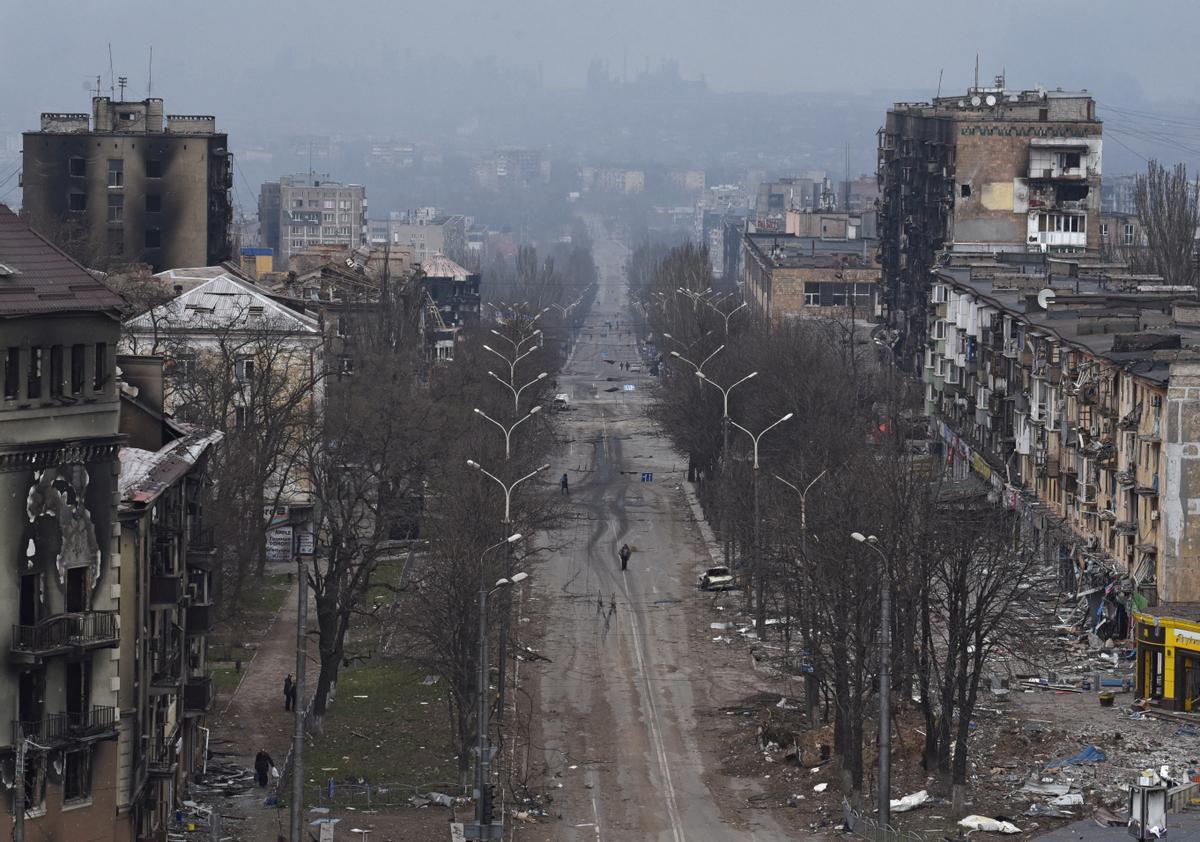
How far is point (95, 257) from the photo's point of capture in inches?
4018

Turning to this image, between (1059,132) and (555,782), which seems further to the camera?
(1059,132)

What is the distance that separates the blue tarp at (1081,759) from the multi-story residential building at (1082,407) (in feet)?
40.1

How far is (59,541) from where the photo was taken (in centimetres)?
3553

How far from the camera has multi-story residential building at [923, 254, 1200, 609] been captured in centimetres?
5981

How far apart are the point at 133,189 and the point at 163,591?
70474 mm

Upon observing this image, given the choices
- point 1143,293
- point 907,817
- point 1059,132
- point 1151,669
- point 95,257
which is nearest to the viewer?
point 907,817

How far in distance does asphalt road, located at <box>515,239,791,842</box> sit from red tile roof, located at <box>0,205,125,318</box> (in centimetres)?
1300

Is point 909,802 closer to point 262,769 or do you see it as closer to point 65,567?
point 262,769

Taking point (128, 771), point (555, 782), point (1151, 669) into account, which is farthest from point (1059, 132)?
point (128, 771)

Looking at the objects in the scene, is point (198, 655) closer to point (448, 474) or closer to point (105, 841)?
point (105, 841)

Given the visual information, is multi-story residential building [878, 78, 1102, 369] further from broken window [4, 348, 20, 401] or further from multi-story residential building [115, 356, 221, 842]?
broken window [4, 348, 20, 401]

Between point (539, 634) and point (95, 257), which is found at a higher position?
point (95, 257)

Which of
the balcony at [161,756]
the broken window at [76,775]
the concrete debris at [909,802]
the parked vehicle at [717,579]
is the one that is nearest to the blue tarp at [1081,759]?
the concrete debris at [909,802]

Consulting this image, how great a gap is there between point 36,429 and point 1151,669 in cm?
2694
